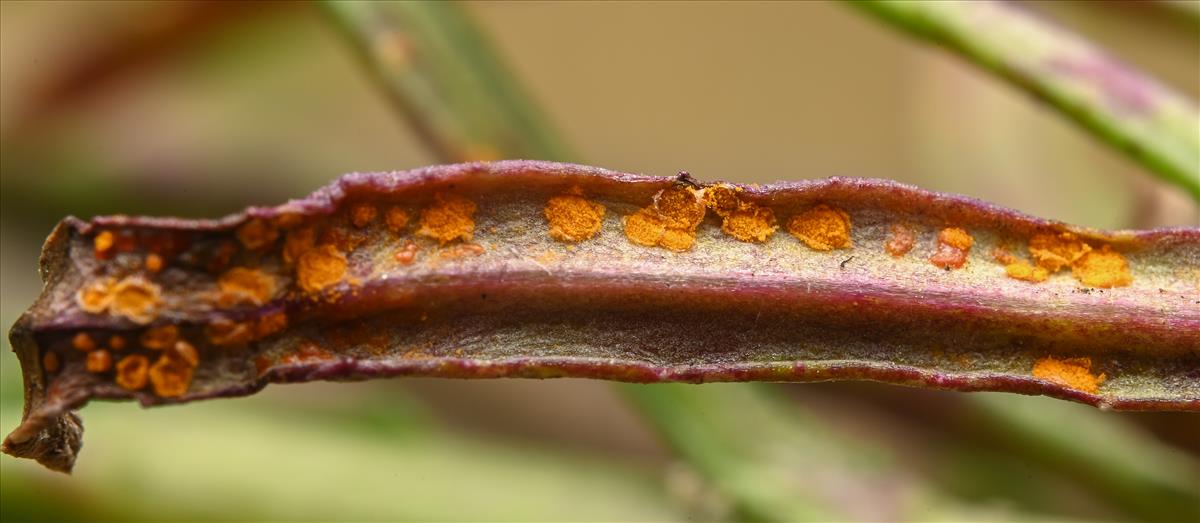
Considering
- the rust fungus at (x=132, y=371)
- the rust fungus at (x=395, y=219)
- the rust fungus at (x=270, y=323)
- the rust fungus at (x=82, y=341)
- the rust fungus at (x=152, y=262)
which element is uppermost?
the rust fungus at (x=395, y=219)

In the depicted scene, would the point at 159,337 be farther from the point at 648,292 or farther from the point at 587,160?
the point at 587,160

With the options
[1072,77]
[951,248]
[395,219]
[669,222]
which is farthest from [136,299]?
[1072,77]

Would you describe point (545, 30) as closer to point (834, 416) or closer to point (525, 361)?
point (834, 416)

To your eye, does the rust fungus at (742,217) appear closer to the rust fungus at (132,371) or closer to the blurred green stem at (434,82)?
the rust fungus at (132,371)

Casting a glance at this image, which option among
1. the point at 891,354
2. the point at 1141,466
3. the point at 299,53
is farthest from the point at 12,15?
the point at 1141,466

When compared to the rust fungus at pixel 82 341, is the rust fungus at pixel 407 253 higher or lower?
higher

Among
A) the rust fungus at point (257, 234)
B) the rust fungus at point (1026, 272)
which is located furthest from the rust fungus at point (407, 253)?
the rust fungus at point (1026, 272)

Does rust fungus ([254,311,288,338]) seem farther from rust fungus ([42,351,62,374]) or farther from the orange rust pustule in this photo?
the orange rust pustule
